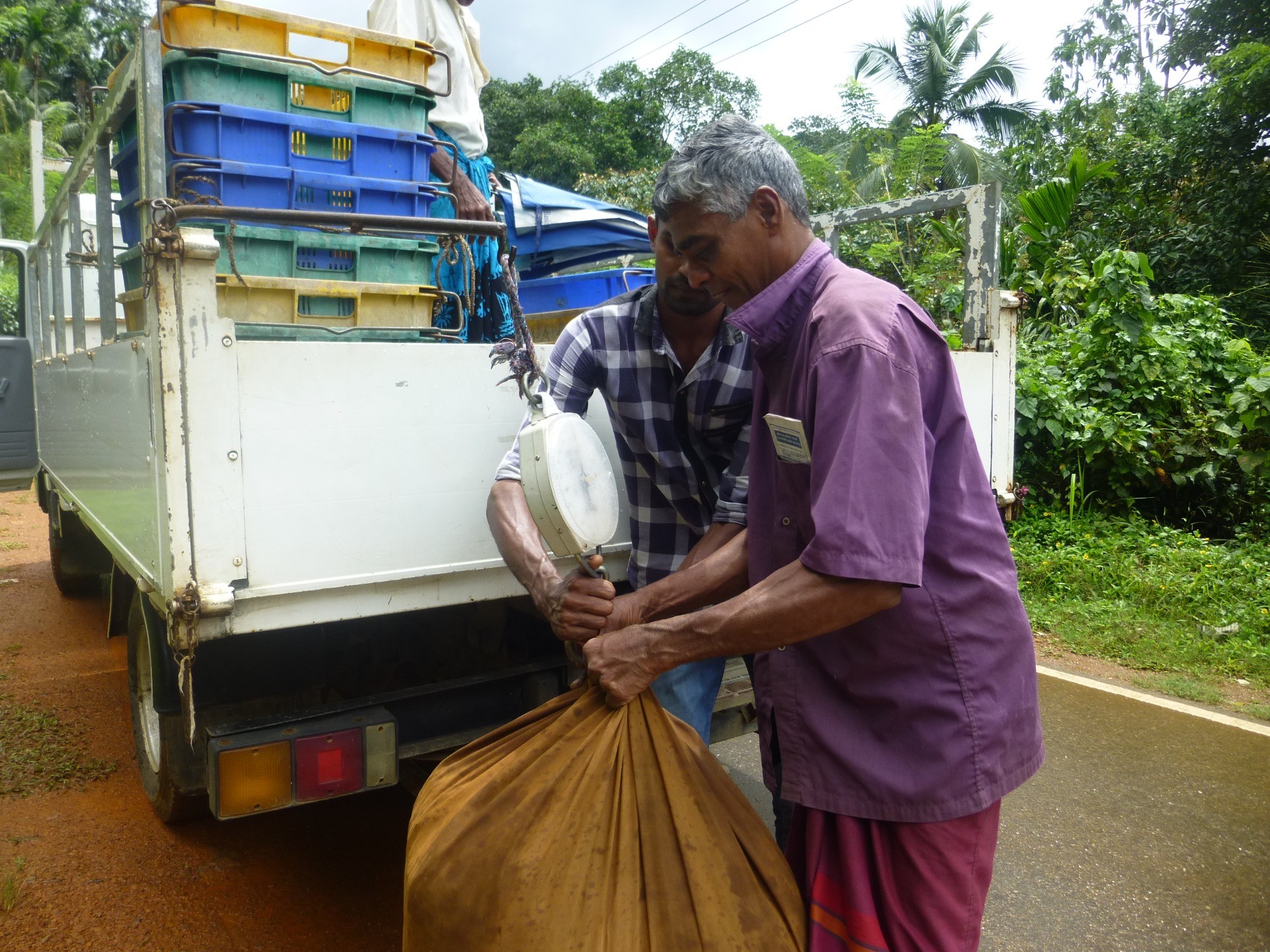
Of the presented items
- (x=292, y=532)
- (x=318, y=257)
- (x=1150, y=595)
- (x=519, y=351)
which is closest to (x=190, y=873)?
(x=292, y=532)

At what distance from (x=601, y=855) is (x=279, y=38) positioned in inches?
87.0

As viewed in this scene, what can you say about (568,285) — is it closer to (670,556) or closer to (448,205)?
(448,205)

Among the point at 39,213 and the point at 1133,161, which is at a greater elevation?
the point at 1133,161

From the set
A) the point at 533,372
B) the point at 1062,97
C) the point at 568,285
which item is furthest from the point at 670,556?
the point at 1062,97

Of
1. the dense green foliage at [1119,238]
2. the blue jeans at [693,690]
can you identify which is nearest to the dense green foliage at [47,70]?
the dense green foliage at [1119,238]

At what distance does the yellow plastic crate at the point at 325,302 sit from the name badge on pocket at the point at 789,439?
56.5 inches

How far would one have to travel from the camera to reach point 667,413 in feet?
7.18

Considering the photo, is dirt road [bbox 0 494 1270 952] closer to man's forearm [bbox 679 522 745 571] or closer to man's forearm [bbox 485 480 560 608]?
man's forearm [bbox 485 480 560 608]

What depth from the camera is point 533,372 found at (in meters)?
1.90

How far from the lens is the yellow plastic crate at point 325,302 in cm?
241

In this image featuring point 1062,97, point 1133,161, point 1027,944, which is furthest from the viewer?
point 1062,97

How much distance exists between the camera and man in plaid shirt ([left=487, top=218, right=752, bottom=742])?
2.07 metres

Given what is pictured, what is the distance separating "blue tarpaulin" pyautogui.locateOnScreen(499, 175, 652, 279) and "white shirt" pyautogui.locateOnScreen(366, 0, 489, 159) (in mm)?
386

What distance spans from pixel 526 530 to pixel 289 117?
1.36 metres
